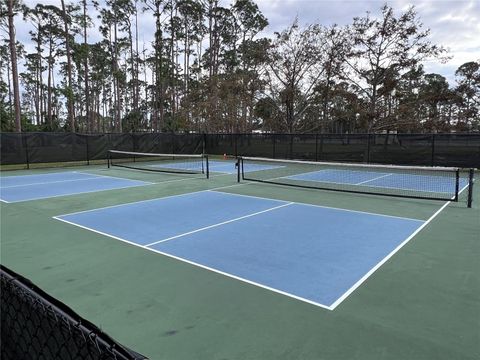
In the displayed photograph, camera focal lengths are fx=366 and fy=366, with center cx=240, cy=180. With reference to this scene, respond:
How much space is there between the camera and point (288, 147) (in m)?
18.8

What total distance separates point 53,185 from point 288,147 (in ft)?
36.8

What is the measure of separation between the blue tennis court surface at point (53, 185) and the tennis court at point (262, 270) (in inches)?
39.2

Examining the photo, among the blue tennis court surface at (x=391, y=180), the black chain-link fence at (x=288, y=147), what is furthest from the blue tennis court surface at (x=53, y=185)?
the blue tennis court surface at (x=391, y=180)


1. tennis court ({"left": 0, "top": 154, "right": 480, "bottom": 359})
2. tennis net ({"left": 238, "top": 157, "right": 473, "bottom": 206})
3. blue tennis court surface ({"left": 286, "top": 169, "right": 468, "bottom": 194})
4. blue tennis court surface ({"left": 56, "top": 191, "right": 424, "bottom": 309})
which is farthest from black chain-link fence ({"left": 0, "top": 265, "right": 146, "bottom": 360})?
blue tennis court surface ({"left": 286, "top": 169, "right": 468, "bottom": 194})

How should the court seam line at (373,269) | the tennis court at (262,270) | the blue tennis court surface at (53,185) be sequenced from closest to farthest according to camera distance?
1. the tennis court at (262,270)
2. the court seam line at (373,269)
3. the blue tennis court surface at (53,185)

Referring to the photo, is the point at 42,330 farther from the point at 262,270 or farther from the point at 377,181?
the point at 377,181

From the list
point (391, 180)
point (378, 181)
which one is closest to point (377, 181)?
point (378, 181)

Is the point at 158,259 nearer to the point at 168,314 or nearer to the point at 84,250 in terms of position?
the point at 84,250

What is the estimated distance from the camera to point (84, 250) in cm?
521

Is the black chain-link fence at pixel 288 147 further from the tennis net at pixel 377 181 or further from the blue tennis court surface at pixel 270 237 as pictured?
the blue tennis court surface at pixel 270 237

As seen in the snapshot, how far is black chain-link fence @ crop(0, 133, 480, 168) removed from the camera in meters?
15.3

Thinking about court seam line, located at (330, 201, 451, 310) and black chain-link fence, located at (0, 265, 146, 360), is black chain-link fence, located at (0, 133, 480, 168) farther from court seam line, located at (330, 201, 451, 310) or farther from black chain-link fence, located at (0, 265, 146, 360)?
black chain-link fence, located at (0, 265, 146, 360)

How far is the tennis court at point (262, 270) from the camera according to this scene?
296cm

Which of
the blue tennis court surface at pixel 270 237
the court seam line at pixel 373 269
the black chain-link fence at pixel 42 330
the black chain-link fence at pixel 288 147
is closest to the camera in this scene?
the black chain-link fence at pixel 42 330
